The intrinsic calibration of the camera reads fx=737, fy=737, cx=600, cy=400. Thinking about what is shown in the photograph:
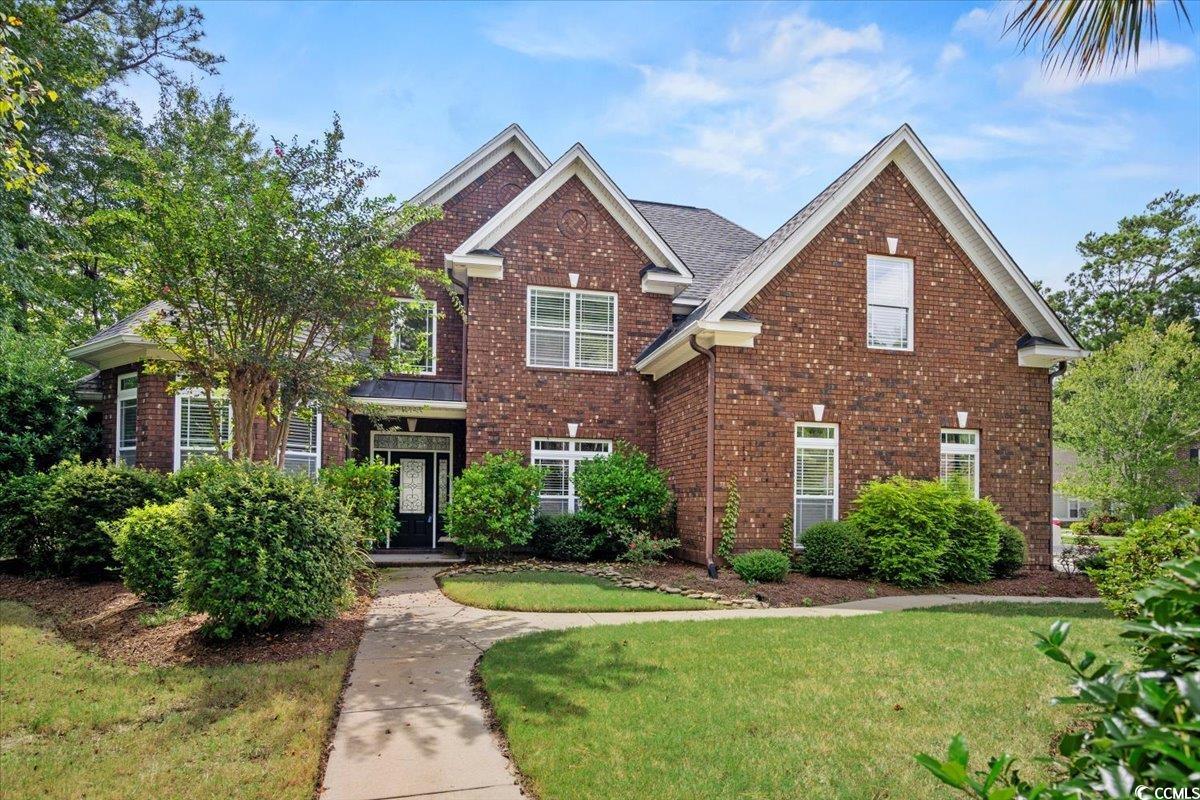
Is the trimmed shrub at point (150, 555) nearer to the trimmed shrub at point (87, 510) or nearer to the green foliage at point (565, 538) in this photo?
the trimmed shrub at point (87, 510)

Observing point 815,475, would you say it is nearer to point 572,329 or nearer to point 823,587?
point 823,587

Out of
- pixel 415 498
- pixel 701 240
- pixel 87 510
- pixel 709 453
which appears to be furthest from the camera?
pixel 701 240

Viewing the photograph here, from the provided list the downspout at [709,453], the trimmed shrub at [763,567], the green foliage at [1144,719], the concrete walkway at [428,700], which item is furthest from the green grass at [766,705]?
the downspout at [709,453]

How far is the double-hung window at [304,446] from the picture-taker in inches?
556

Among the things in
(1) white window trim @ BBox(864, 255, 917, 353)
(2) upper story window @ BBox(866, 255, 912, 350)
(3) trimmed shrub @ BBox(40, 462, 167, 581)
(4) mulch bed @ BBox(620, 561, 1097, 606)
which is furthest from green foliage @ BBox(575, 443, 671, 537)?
(3) trimmed shrub @ BBox(40, 462, 167, 581)

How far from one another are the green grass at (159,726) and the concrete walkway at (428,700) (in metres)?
0.25

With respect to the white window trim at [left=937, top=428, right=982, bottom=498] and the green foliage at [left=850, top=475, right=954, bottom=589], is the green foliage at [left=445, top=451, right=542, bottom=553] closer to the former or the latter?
the green foliage at [left=850, top=475, right=954, bottom=589]

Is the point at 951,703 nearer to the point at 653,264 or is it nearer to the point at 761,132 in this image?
the point at 761,132

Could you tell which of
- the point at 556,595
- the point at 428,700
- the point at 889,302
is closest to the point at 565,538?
the point at 556,595

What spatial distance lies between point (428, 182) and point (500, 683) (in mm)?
13872

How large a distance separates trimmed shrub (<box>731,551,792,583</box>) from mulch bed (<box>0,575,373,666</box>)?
18.4 ft

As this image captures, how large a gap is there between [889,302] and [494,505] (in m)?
8.31

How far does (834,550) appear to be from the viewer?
11953 millimetres

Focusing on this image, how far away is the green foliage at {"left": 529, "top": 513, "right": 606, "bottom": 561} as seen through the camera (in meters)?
14.3
